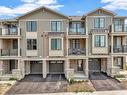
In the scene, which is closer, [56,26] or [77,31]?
[77,31]

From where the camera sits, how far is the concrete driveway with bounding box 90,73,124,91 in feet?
77.9

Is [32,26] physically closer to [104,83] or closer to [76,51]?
[76,51]

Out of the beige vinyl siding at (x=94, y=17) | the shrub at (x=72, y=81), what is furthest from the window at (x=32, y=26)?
the shrub at (x=72, y=81)

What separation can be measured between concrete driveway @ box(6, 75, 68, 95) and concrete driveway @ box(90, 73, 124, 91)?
11.8 feet

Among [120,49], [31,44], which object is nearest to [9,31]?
[31,44]

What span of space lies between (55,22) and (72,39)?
140 inches

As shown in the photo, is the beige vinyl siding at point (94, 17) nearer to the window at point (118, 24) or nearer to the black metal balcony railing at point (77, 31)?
the window at point (118, 24)

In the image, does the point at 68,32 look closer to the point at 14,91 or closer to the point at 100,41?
the point at 100,41

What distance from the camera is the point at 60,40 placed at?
103 ft

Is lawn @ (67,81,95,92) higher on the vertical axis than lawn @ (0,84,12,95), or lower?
higher

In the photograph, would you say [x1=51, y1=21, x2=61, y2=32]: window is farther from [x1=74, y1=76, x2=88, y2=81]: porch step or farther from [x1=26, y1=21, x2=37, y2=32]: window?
[x1=74, y1=76, x2=88, y2=81]: porch step

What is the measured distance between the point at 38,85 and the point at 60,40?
8.04m

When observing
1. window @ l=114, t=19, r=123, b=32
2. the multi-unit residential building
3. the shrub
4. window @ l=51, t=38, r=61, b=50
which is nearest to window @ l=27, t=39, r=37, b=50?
the multi-unit residential building

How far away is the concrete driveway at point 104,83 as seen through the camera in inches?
935
